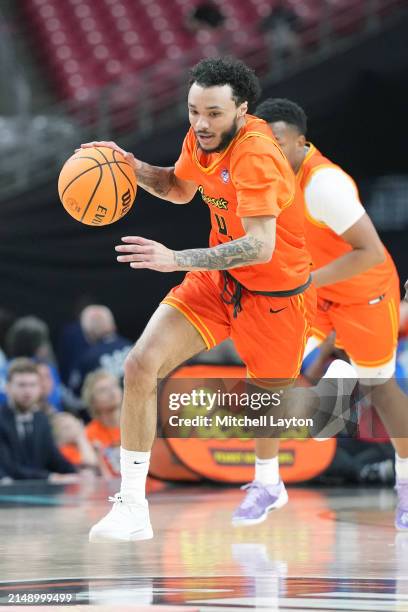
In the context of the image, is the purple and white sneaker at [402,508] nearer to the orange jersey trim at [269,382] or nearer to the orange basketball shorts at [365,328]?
the orange basketball shorts at [365,328]

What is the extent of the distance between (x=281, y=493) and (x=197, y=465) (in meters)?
2.36

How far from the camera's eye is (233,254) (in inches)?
183

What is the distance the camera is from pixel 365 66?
40.0 ft

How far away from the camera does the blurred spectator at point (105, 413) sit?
8359 mm

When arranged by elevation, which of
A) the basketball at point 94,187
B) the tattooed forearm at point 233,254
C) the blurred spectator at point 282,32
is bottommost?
the tattooed forearm at point 233,254

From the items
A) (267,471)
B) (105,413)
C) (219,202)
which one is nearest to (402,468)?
(267,471)

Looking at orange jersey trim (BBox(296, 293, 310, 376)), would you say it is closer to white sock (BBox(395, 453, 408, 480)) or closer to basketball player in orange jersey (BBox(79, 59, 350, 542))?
basketball player in orange jersey (BBox(79, 59, 350, 542))

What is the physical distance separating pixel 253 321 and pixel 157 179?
32.7 inches

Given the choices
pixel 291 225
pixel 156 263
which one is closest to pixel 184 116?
pixel 291 225

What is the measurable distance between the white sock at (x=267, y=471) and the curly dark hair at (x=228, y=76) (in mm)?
1955

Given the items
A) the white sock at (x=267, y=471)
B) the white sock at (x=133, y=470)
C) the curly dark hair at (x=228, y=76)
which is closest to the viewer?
the curly dark hair at (x=228, y=76)

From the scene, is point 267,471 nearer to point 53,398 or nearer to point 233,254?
point 233,254

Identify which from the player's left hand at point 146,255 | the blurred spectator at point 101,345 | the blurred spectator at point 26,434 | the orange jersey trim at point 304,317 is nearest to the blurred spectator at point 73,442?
the blurred spectator at point 26,434

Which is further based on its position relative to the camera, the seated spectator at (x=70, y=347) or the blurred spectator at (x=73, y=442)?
the seated spectator at (x=70, y=347)
